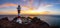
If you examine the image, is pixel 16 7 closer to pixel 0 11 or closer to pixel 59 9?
pixel 0 11

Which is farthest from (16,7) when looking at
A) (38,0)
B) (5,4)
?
(38,0)

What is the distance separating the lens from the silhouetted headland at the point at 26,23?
7.43 ft

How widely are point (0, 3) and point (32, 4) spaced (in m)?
0.44

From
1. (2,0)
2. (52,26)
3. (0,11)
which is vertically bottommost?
(52,26)

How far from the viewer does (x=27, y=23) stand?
91.7 inches

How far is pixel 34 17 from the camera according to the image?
234 cm

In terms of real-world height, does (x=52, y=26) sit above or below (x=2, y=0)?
below

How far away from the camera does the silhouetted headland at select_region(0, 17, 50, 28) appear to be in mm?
2266

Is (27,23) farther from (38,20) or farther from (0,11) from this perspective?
(0,11)

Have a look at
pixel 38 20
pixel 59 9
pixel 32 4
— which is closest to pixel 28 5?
pixel 32 4

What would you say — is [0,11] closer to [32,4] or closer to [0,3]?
[0,3]

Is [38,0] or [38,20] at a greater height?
[38,0]

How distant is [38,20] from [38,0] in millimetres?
280

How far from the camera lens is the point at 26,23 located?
7.64 ft
